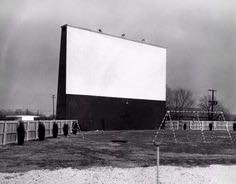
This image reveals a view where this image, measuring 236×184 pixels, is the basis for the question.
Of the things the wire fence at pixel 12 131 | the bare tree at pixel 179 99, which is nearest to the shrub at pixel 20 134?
the wire fence at pixel 12 131

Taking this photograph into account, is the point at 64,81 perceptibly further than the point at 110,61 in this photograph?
No

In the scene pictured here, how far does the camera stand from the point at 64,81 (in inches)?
1709

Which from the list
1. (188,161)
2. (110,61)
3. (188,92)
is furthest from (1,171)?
(188,92)

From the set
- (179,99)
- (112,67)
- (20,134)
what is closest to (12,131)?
(20,134)

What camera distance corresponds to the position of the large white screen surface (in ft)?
145

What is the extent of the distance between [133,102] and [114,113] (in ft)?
11.3

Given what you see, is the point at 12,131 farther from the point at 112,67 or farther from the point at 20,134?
the point at 112,67

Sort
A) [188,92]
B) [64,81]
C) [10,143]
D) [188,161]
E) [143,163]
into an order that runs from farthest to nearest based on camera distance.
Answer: [188,92] < [64,81] < [10,143] < [188,161] < [143,163]

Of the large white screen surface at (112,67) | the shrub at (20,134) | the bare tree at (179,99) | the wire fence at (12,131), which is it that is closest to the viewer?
the wire fence at (12,131)

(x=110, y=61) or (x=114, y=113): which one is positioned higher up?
(x=110, y=61)

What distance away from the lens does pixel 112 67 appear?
1916 inches

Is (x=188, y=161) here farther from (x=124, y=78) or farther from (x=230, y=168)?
(x=124, y=78)

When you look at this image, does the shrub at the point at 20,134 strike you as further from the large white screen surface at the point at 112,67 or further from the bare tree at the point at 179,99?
the bare tree at the point at 179,99

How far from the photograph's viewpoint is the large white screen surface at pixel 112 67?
145 feet
